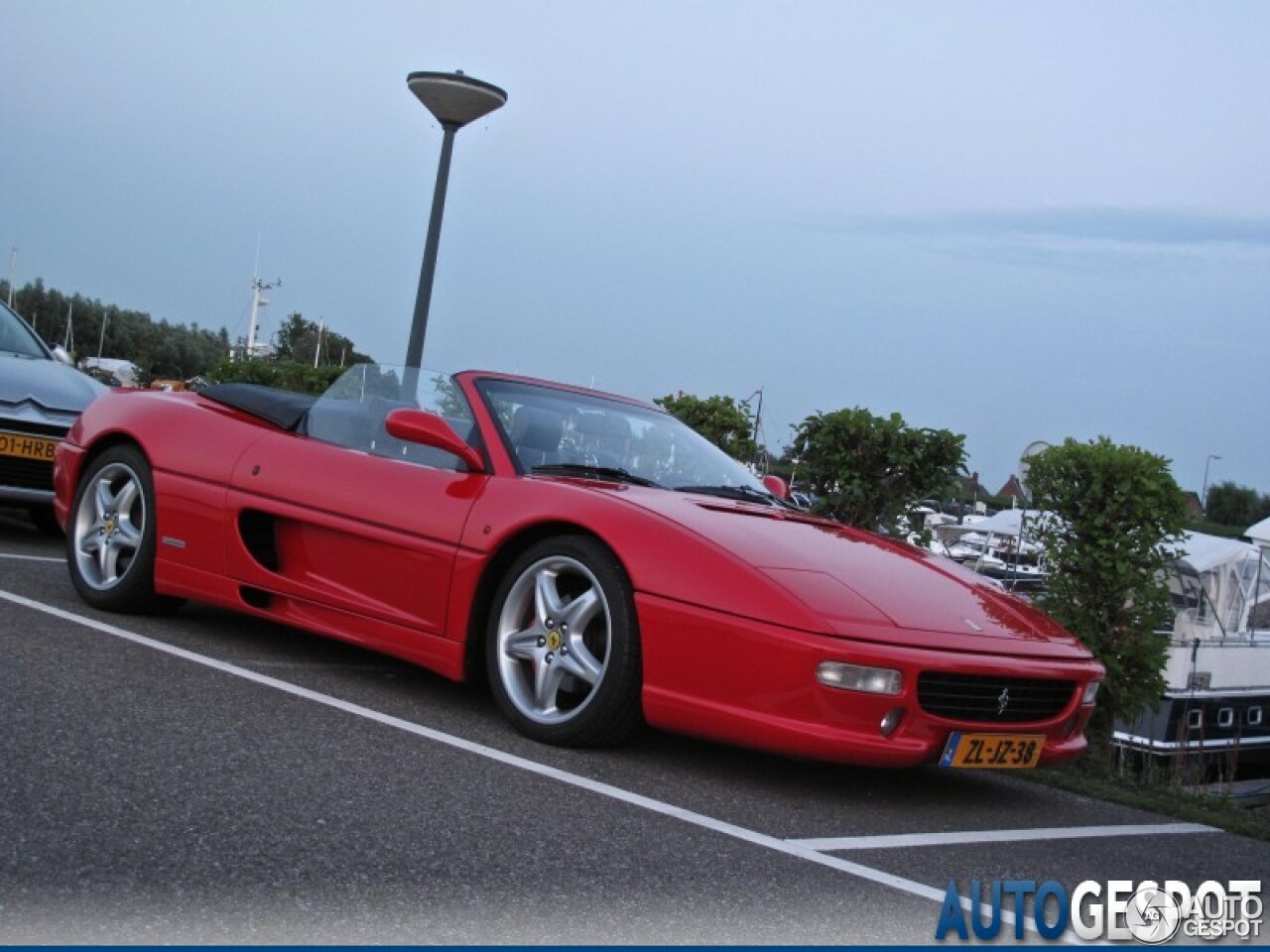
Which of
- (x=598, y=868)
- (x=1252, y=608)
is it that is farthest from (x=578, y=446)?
(x=1252, y=608)

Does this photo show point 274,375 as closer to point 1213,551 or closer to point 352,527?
point 1213,551

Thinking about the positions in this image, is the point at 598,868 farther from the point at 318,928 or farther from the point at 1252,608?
the point at 1252,608

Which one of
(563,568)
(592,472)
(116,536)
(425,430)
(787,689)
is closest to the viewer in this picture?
(787,689)

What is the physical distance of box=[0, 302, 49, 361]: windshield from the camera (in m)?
9.82

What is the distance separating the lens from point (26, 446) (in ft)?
29.1

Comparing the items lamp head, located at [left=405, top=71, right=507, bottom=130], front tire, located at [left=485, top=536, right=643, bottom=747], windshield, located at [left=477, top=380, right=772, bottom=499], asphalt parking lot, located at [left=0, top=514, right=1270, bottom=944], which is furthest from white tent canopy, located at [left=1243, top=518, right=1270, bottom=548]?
front tire, located at [left=485, top=536, right=643, bottom=747]

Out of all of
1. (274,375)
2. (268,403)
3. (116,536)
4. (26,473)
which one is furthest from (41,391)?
(274,375)

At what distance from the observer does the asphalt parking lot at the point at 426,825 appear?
3.24 m

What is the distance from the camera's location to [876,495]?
861 cm

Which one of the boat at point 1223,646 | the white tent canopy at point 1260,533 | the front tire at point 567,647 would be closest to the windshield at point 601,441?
the front tire at point 567,647

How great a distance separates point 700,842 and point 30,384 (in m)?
6.31

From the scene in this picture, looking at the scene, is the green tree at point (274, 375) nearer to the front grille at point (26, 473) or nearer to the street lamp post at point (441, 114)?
the street lamp post at point (441, 114)

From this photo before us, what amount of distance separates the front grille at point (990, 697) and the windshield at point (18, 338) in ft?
22.4

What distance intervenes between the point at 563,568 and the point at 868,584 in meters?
1.03
